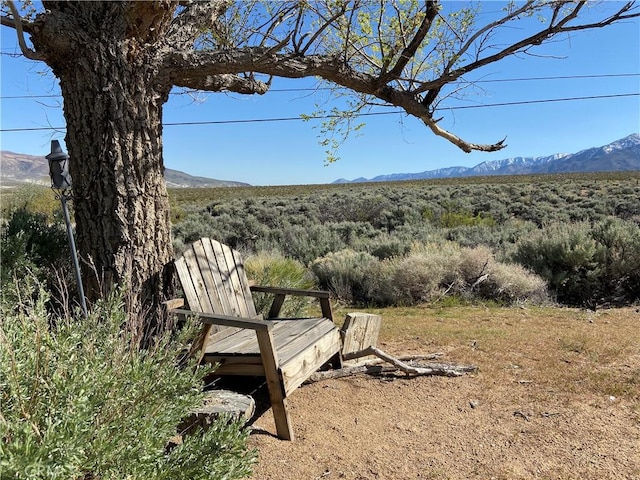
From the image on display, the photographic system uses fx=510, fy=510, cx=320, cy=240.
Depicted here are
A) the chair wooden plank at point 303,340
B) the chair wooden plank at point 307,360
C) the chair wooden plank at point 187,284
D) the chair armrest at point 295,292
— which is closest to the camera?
the chair wooden plank at point 307,360

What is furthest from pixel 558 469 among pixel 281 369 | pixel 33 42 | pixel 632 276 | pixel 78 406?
pixel 632 276

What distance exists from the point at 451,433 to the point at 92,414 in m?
2.38

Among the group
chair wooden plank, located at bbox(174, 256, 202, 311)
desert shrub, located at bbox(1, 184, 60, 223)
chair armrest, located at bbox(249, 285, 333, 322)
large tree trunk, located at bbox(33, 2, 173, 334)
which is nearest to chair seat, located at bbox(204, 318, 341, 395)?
chair armrest, located at bbox(249, 285, 333, 322)

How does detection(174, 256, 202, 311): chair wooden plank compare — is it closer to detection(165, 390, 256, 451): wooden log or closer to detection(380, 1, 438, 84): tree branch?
detection(165, 390, 256, 451): wooden log

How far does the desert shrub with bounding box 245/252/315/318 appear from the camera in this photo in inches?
232

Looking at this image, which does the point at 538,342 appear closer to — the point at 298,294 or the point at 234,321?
the point at 298,294

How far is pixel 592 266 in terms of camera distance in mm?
7949

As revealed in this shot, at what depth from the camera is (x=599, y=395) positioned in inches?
152

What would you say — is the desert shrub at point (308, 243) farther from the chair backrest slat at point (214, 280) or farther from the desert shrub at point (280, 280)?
the chair backrest slat at point (214, 280)

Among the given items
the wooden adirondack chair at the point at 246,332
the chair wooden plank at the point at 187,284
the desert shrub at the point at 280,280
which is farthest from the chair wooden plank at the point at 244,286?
the desert shrub at the point at 280,280

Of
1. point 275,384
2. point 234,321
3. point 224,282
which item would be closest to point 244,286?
point 224,282

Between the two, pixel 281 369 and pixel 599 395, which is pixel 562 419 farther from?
pixel 281 369

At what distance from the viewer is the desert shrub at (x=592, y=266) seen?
25.3ft

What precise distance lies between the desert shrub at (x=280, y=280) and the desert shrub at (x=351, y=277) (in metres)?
0.29
